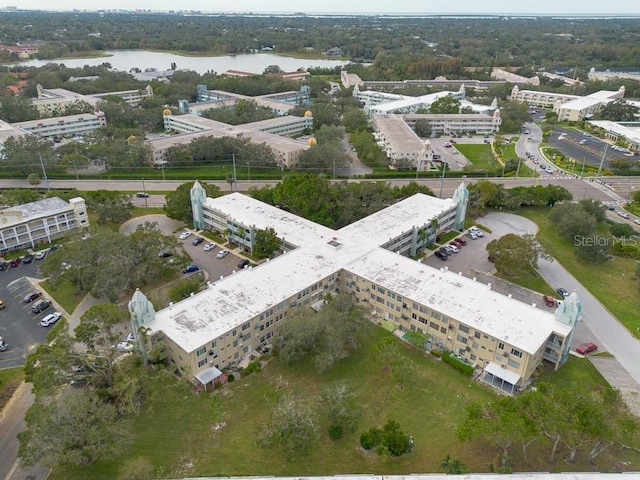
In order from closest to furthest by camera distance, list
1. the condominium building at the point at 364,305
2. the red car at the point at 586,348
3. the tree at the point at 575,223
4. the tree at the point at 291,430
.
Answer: the tree at the point at 291,430, the condominium building at the point at 364,305, the red car at the point at 586,348, the tree at the point at 575,223

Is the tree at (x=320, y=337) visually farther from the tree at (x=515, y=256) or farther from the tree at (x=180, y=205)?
the tree at (x=180, y=205)

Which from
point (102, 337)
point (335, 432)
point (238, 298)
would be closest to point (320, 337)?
point (335, 432)

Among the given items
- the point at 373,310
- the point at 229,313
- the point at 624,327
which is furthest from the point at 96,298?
the point at 624,327

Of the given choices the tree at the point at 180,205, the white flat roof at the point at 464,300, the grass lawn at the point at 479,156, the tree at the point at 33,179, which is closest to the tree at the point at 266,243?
the white flat roof at the point at 464,300

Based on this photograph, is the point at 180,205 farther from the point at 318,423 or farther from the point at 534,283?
the point at 534,283

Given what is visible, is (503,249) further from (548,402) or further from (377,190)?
(548,402)

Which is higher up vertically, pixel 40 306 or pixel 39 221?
pixel 39 221
